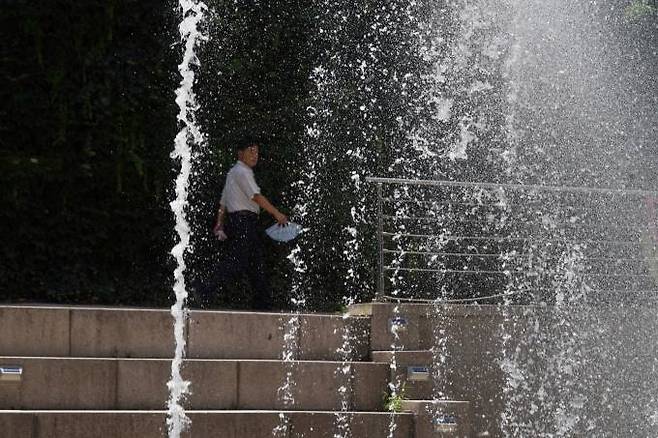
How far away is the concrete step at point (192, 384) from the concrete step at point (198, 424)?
0.29 meters

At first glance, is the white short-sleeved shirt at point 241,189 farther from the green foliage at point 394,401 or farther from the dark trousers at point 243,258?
the green foliage at point 394,401

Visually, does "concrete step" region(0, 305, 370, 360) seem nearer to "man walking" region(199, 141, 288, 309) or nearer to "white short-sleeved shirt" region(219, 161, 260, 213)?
"man walking" region(199, 141, 288, 309)

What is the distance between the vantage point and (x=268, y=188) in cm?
1350

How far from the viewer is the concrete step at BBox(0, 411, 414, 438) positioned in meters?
7.88

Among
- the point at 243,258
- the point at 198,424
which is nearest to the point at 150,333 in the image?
the point at 198,424

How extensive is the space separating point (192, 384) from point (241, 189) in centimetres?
264

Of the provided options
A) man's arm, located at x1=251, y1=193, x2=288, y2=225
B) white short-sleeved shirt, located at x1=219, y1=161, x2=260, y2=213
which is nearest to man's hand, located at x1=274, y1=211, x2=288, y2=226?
man's arm, located at x1=251, y1=193, x2=288, y2=225

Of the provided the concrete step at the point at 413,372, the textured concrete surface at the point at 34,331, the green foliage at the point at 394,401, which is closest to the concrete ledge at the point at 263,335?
the concrete step at the point at 413,372

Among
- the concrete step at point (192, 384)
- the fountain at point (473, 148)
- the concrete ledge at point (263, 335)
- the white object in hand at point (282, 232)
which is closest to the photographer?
the concrete step at point (192, 384)

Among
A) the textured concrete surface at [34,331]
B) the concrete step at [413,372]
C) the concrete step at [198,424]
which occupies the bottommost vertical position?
the concrete step at [198,424]

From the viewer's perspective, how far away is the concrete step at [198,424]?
788cm

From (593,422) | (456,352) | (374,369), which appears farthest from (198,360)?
(593,422)

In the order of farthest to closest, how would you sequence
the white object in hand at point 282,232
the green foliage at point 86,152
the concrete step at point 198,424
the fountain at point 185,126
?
the fountain at point 185,126, the green foliage at point 86,152, the white object in hand at point 282,232, the concrete step at point 198,424

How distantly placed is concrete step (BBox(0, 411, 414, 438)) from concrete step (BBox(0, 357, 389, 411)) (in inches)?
11.4
